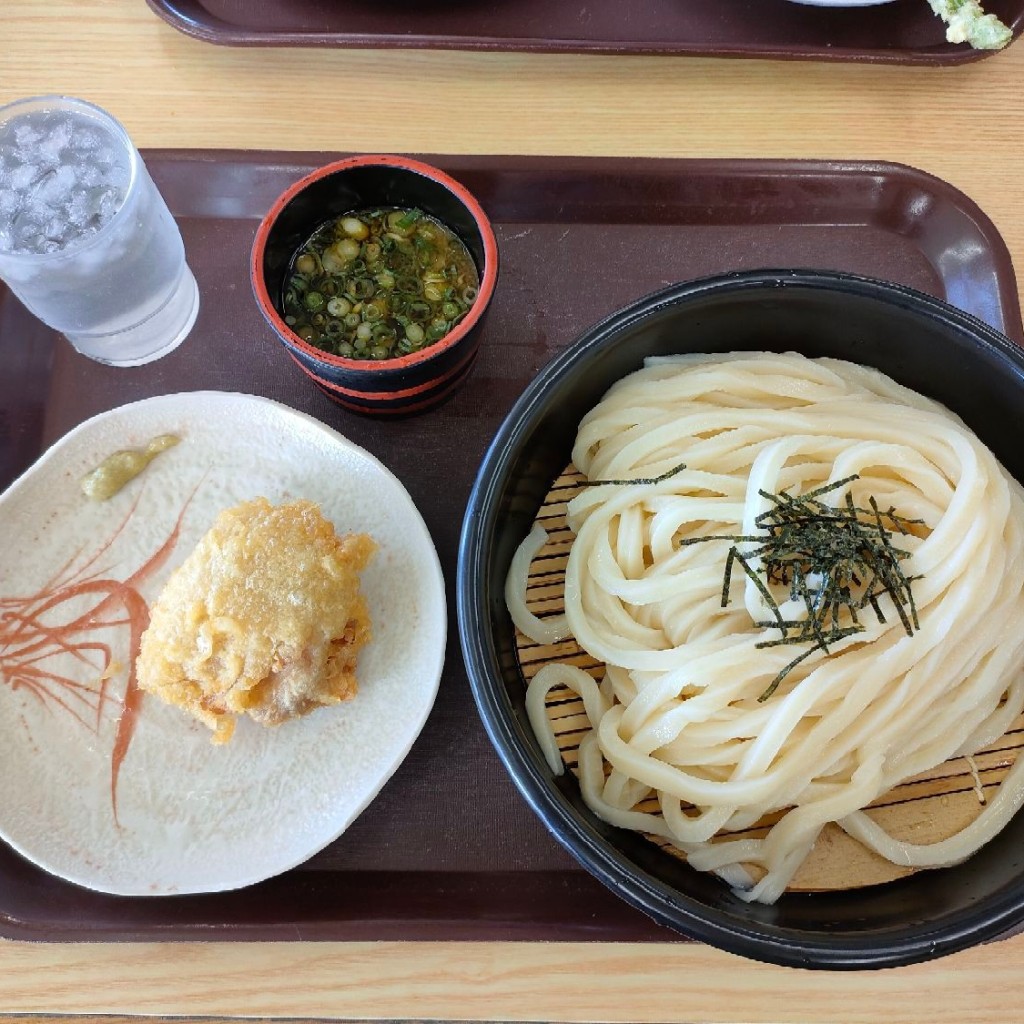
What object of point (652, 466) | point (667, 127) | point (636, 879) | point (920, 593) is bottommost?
point (636, 879)

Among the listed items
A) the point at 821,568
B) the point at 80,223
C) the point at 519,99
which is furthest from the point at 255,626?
the point at 519,99

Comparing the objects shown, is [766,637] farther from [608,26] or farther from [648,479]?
[608,26]

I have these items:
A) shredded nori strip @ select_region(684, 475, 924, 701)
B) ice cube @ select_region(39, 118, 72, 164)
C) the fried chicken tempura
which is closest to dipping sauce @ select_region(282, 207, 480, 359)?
the fried chicken tempura

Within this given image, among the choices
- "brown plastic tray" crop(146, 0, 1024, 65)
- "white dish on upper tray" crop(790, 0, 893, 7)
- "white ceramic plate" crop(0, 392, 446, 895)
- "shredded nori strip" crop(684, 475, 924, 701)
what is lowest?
"white ceramic plate" crop(0, 392, 446, 895)

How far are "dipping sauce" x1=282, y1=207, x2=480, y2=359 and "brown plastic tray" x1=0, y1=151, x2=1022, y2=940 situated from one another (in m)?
Answer: 0.20

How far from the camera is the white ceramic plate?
1.80 m

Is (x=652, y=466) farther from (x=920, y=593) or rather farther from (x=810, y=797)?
(x=810, y=797)

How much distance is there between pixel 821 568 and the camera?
1605 millimetres

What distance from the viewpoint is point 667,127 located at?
2.40m

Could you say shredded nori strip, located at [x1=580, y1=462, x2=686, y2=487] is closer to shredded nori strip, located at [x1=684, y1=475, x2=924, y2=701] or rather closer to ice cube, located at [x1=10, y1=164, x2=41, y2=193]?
shredded nori strip, located at [x1=684, y1=475, x2=924, y2=701]

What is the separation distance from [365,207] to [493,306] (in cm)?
38

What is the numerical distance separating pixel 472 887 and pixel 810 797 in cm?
70

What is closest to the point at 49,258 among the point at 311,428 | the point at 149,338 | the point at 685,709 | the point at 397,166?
the point at 149,338

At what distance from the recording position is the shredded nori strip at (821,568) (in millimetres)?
1601
